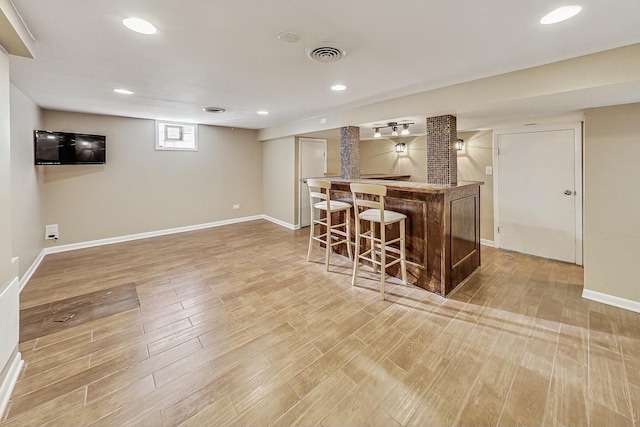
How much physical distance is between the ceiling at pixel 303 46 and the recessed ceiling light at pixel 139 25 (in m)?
0.05

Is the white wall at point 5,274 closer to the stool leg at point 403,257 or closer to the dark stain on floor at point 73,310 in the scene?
the dark stain on floor at point 73,310

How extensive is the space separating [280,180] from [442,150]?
3859 millimetres

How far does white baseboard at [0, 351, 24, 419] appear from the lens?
1509mm

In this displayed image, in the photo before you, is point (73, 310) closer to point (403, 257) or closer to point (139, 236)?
point (139, 236)

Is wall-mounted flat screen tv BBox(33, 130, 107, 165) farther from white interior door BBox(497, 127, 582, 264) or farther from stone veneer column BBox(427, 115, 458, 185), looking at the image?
white interior door BBox(497, 127, 582, 264)

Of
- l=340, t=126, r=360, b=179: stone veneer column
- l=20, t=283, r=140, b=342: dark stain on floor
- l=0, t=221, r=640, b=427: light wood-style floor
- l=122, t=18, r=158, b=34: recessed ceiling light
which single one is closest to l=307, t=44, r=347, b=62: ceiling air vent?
l=122, t=18, r=158, b=34: recessed ceiling light

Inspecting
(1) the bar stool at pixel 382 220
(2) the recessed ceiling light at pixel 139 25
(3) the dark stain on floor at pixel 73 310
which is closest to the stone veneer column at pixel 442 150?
(1) the bar stool at pixel 382 220

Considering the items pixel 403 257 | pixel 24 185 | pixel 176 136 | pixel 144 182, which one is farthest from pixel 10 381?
pixel 176 136

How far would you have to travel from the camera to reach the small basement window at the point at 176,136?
5266 mm

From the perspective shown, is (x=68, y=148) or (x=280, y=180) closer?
(x=68, y=148)

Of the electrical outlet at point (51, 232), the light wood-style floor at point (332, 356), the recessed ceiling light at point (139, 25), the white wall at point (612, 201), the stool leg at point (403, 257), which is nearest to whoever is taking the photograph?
the light wood-style floor at point (332, 356)

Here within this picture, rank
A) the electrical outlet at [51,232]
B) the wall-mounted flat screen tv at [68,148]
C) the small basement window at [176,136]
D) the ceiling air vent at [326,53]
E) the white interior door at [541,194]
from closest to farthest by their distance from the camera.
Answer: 1. the ceiling air vent at [326,53]
2. the white interior door at [541,194]
3. the wall-mounted flat screen tv at [68,148]
4. the electrical outlet at [51,232]
5. the small basement window at [176,136]

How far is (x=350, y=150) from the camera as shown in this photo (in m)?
4.29

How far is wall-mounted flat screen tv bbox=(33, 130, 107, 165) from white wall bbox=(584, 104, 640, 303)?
6641 mm
